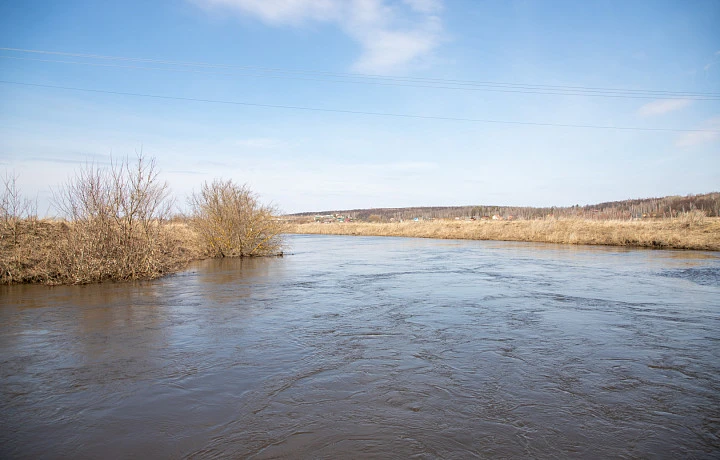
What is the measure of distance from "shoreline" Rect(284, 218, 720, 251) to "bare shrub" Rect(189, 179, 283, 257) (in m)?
3.05

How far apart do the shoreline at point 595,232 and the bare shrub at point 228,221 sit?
3054mm

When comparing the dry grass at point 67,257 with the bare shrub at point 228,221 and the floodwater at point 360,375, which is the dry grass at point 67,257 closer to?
the floodwater at point 360,375

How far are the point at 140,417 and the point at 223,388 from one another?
0.96 metres

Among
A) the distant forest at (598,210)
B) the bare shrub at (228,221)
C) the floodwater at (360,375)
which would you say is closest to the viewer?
the floodwater at (360,375)

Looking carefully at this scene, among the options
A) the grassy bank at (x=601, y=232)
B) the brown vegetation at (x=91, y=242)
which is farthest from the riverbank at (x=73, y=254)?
the grassy bank at (x=601, y=232)

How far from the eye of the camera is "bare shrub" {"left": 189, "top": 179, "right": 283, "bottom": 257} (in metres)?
22.8

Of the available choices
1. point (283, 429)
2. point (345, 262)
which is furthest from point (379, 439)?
point (345, 262)

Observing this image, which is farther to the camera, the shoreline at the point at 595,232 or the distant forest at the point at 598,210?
the distant forest at the point at 598,210

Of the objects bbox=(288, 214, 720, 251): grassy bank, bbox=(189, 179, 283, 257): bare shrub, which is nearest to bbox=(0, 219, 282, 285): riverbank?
bbox=(189, 179, 283, 257): bare shrub

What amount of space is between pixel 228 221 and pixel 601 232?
26052 millimetres

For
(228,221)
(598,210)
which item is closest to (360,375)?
(228,221)

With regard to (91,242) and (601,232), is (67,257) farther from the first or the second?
(601,232)

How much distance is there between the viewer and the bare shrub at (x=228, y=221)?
74.8 ft

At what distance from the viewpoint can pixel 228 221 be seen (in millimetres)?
23219
